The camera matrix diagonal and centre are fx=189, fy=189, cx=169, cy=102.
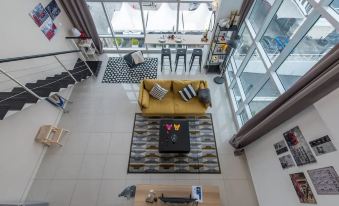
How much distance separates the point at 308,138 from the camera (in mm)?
2822

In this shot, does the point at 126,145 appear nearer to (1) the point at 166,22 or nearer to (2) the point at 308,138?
(2) the point at 308,138

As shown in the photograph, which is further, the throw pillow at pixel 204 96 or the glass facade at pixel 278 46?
the throw pillow at pixel 204 96

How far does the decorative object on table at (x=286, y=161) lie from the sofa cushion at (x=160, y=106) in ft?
8.51

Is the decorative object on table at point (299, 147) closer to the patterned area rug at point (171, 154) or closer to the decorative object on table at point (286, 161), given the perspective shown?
the decorative object on table at point (286, 161)

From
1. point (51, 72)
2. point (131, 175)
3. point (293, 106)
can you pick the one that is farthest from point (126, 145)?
point (293, 106)

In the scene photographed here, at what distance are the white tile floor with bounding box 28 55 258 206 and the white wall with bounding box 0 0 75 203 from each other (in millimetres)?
355

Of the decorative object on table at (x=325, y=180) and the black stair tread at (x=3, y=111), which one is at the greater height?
the black stair tread at (x=3, y=111)

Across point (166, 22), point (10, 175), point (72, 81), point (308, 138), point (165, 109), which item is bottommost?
point (10, 175)

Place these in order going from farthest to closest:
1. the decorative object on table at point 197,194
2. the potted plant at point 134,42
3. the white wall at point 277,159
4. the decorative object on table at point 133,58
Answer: the potted plant at point 134,42, the decorative object on table at point 133,58, the decorative object on table at point 197,194, the white wall at point 277,159

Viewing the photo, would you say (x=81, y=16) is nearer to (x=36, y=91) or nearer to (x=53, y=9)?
(x=53, y=9)

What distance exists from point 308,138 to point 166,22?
17.3ft

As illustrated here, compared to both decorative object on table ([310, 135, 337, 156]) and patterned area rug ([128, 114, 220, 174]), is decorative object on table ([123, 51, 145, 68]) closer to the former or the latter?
patterned area rug ([128, 114, 220, 174])

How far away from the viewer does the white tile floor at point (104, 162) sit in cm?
406

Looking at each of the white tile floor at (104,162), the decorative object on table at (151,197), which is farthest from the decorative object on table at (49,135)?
the decorative object on table at (151,197)
